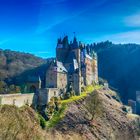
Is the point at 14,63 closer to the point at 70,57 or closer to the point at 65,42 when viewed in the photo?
the point at 65,42

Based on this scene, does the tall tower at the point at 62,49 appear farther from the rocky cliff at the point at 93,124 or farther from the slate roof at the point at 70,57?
the rocky cliff at the point at 93,124

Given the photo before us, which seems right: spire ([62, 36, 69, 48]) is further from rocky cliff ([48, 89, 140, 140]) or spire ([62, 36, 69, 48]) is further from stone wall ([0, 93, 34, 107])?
stone wall ([0, 93, 34, 107])

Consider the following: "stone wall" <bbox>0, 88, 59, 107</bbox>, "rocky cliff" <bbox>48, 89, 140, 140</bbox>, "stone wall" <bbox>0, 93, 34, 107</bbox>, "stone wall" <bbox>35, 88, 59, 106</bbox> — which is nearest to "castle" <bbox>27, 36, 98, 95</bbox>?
"stone wall" <bbox>0, 88, 59, 107</bbox>

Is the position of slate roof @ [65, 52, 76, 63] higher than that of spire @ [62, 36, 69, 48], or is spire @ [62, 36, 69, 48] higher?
spire @ [62, 36, 69, 48]

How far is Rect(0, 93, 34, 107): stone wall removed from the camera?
54688 mm

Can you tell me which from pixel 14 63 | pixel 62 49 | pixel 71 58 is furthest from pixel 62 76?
pixel 14 63

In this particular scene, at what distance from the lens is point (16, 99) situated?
58.2 metres

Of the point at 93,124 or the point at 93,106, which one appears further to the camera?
the point at 93,106

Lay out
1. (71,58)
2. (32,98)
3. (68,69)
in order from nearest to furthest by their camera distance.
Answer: (32,98)
(68,69)
(71,58)

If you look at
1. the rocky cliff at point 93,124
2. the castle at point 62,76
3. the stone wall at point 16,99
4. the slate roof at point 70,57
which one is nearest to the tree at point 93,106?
the rocky cliff at point 93,124

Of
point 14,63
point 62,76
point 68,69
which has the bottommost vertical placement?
point 62,76

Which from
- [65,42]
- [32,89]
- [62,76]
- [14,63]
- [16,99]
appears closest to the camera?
[16,99]

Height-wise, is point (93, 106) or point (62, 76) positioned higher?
point (62, 76)

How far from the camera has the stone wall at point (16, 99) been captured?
5469cm
